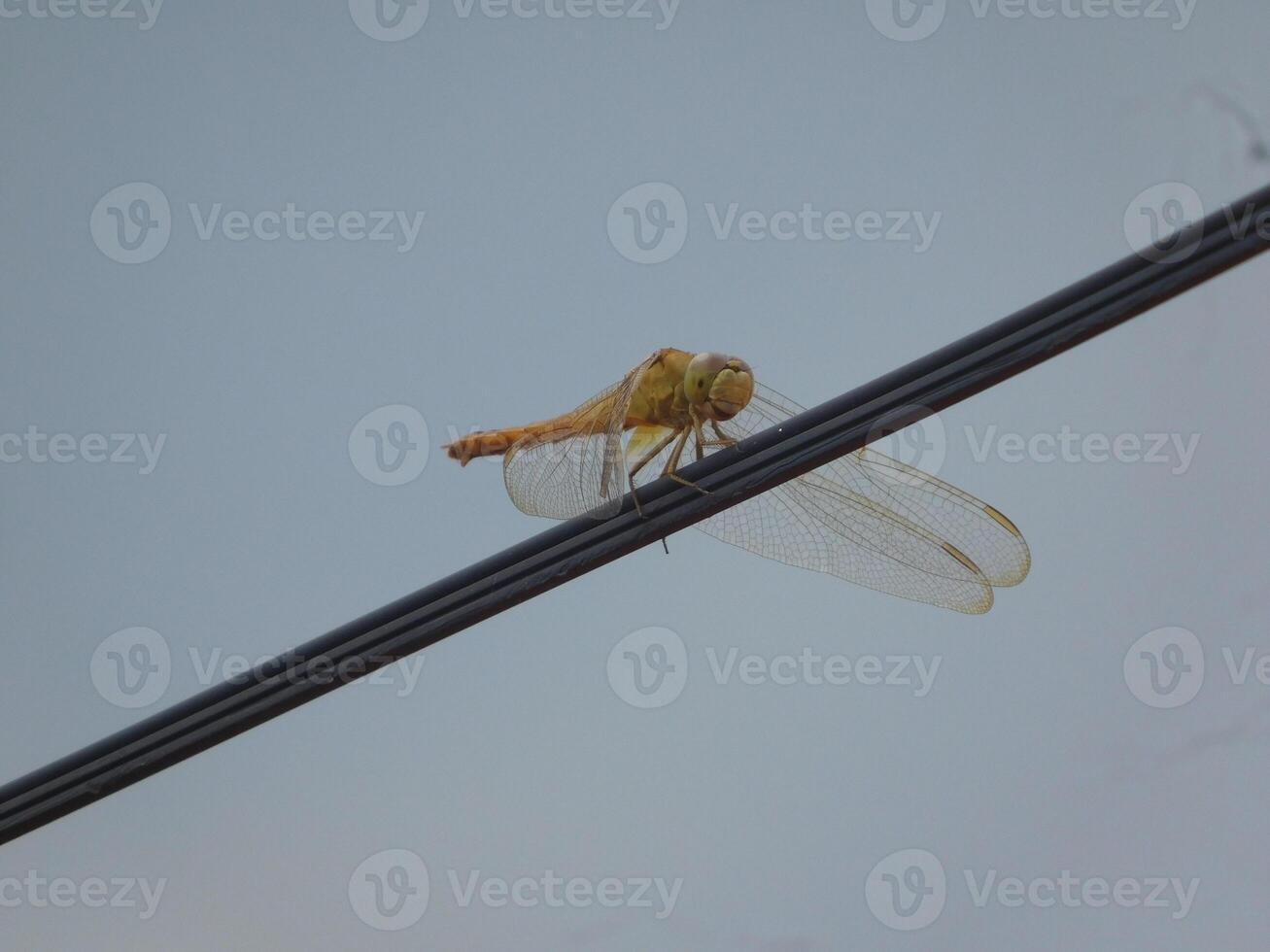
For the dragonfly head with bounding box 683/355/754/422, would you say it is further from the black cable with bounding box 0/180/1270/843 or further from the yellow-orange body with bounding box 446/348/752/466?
the black cable with bounding box 0/180/1270/843

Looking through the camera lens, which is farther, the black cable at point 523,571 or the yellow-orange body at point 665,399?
the yellow-orange body at point 665,399

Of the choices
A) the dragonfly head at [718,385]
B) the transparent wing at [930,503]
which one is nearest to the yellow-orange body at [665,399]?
the dragonfly head at [718,385]

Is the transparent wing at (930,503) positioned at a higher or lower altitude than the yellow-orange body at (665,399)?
lower

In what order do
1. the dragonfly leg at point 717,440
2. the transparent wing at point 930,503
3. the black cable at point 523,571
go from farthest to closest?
the dragonfly leg at point 717,440
the transparent wing at point 930,503
the black cable at point 523,571

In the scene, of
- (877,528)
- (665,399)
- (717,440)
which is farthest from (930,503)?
(665,399)

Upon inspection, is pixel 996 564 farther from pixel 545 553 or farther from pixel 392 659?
pixel 392 659

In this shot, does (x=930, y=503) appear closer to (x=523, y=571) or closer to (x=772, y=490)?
(x=772, y=490)

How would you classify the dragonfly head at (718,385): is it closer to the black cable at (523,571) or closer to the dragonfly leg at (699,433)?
the dragonfly leg at (699,433)
